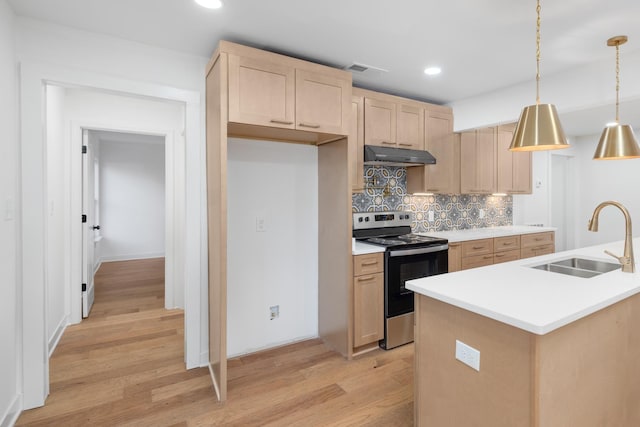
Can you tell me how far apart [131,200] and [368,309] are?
6.25 metres

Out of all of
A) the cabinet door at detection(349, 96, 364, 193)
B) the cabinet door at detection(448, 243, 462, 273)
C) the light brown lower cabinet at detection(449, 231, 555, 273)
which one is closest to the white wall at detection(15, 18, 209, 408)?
the cabinet door at detection(349, 96, 364, 193)

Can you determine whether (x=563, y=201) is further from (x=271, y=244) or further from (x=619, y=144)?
(x=271, y=244)

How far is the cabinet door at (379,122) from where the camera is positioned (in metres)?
3.12

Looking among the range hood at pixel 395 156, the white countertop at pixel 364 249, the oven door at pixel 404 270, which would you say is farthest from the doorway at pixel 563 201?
the white countertop at pixel 364 249

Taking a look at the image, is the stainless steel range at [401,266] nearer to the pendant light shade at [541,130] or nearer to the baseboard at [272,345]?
the baseboard at [272,345]

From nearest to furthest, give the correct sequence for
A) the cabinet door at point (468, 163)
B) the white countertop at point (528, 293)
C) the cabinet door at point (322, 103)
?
1. the white countertop at point (528, 293)
2. the cabinet door at point (322, 103)
3. the cabinet door at point (468, 163)

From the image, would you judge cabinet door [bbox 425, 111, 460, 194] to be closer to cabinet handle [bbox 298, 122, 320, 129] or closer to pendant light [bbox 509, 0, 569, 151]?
cabinet handle [bbox 298, 122, 320, 129]

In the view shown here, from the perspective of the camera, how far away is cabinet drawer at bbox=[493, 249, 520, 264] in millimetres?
3713

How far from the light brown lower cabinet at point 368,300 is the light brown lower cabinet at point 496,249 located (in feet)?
3.01

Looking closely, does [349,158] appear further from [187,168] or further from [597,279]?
[597,279]

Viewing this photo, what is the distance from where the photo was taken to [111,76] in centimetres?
229

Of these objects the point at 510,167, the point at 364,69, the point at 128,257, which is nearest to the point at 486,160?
the point at 510,167

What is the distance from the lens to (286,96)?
7.79 ft

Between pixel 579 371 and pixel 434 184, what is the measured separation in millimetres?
2441
